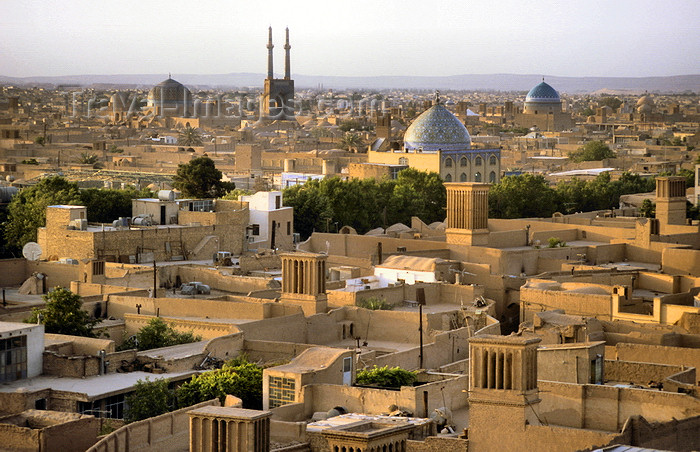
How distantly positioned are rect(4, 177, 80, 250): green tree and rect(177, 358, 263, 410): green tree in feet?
44.8

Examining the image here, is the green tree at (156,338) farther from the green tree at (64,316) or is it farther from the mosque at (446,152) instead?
the mosque at (446,152)

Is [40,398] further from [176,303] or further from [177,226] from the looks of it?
[177,226]

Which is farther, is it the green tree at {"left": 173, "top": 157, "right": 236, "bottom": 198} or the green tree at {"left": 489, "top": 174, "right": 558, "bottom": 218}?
the green tree at {"left": 489, "top": 174, "right": 558, "bottom": 218}

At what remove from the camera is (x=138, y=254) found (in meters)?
28.1

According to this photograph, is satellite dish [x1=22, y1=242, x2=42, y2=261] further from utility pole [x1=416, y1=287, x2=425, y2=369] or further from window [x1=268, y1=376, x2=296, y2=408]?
window [x1=268, y1=376, x2=296, y2=408]

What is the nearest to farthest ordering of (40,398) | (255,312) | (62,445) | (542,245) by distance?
(62,445), (40,398), (255,312), (542,245)

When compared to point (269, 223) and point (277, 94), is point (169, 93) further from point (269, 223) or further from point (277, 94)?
point (269, 223)

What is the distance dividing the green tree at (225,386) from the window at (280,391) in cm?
43

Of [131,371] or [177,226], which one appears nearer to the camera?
[131,371]

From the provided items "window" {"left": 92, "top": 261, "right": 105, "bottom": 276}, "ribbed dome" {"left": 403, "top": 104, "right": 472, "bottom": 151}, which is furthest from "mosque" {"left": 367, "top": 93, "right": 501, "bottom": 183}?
"window" {"left": 92, "top": 261, "right": 105, "bottom": 276}

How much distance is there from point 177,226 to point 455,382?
1268cm

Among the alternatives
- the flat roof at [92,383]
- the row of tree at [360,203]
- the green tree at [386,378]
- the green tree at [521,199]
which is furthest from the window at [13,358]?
the green tree at [521,199]

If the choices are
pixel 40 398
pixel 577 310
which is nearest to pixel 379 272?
pixel 577 310

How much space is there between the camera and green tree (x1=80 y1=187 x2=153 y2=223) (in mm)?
33938
